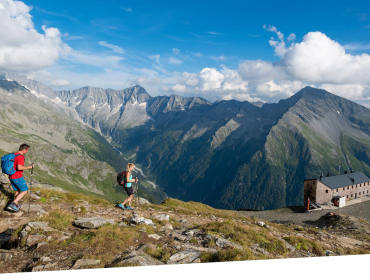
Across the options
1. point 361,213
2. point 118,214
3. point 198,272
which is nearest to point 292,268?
point 198,272

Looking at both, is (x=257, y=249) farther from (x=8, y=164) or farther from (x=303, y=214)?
(x=303, y=214)

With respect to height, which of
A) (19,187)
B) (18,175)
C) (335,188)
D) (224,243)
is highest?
(18,175)

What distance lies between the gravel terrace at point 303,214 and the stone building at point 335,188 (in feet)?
16.8

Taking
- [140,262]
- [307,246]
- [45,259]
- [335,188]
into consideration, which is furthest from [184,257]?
[335,188]

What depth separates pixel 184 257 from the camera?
8.77 m

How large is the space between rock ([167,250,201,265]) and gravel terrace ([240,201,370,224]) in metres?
46.4

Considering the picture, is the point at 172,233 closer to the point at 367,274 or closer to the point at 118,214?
the point at 118,214

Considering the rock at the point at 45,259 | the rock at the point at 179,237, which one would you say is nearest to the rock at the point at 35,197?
the rock at the point at 179,237

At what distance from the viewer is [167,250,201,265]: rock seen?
8.34 m

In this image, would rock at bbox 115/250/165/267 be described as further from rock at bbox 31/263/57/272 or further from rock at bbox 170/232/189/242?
rock at bbox 170/232/189/242

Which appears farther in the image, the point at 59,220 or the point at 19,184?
the point at 19,184

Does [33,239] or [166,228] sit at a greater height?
[33,239]

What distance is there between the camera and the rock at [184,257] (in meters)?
8.34

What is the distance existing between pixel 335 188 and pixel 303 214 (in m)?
20.3
